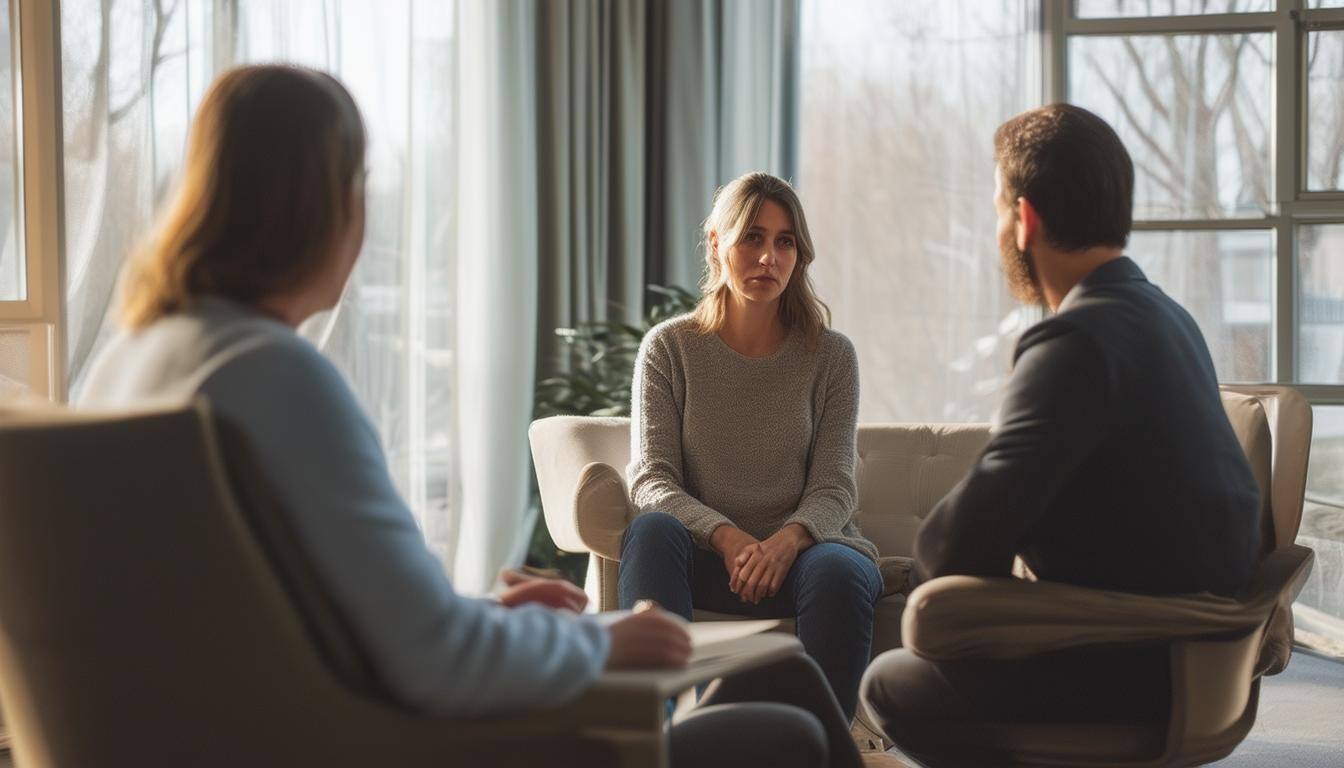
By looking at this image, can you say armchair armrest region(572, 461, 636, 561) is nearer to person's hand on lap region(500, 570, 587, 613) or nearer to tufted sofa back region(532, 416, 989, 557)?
tufted sofa back region(532, 416, 989, 557)

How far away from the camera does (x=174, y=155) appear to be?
11.2 feet

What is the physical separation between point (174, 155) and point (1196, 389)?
2523mm

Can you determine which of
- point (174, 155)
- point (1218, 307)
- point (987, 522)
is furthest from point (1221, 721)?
point (1218, 307)

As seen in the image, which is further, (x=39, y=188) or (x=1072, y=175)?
(x=39, y=188)

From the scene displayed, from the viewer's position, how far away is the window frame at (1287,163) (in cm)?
454

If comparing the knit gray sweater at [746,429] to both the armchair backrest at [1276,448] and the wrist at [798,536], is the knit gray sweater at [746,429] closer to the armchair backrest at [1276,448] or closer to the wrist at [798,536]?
the wrist at [798,536]

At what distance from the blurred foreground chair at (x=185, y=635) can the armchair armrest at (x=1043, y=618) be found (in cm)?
64

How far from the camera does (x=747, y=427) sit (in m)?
2.88

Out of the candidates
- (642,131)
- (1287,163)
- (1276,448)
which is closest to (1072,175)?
(1276,448)

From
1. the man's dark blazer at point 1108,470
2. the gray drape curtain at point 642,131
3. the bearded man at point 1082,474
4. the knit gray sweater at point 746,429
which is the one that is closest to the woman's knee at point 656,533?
the knit gray sweater at point 746,429

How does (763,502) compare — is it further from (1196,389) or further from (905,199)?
(905,199)

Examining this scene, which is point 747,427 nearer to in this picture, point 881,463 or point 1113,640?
point 881,463

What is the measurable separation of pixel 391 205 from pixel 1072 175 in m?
2.75

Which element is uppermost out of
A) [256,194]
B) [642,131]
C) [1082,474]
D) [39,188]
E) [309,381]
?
[642,131]
